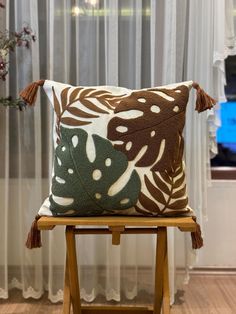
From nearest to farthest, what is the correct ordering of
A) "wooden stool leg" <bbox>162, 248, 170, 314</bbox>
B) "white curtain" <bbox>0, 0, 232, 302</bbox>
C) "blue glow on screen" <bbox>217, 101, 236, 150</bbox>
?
1. "wooden stool leg" <bbox>162, 248, 170, 314</bbox>
2. "white curtain" <bbox>0, 0, 232, 302</bbox>
3. "blue glow on screen" <bbox>217, 101, 236, 150</bbox>

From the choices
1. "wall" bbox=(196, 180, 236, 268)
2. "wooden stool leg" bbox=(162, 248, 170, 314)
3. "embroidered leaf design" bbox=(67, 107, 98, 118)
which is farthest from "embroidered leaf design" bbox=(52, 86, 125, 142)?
"wall" bbox=(196, 180, 236, 268)

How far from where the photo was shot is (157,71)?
2330 mm

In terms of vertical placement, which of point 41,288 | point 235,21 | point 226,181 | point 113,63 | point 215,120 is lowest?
point 41,288

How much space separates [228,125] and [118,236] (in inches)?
62.6

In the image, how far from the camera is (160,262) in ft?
6.03

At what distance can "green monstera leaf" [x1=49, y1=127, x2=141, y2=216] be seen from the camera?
161 centimetres

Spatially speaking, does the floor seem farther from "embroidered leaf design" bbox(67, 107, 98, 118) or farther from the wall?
"embroidered leaf design" bbox(67, 107, 98, 118)

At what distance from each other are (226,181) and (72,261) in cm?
128

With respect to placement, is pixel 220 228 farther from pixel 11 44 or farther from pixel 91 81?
pixel 11 44

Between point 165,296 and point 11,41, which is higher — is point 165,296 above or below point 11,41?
below

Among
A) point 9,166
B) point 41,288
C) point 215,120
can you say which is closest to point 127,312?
A: point 41,288

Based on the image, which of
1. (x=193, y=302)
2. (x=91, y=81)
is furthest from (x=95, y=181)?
(x=193, y=302)

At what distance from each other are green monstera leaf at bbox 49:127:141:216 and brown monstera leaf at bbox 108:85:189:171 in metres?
0.05

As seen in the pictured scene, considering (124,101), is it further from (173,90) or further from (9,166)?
(9,166)
